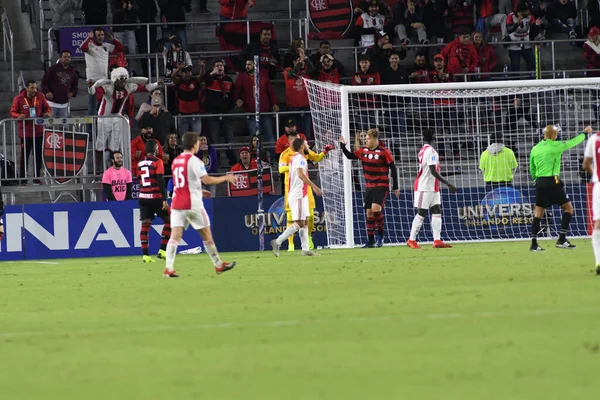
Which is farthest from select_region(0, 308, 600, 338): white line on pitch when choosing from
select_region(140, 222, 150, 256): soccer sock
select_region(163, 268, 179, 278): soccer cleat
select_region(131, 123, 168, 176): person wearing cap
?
select_region(131, 123, 168, 176): person wearing cap

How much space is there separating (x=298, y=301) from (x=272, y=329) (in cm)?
213

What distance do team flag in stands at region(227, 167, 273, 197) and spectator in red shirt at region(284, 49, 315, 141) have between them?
228 centimetres

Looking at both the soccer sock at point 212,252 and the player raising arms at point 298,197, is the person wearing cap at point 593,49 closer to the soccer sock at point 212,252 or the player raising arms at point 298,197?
the player raising arms at point 298,197

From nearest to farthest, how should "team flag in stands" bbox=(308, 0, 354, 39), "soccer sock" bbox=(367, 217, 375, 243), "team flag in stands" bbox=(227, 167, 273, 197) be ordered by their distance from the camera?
1. "soccer sock" bbox=(367, 217, 375, 243)
2. "team flag in stands" bbox=(227, 167, 273, 197)
3. "team flag in stands" bbox=(308, 0, 354, 39)

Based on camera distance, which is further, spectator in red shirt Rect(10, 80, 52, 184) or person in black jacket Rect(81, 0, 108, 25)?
person in black jacket Rect(81, 0, 108, 25)

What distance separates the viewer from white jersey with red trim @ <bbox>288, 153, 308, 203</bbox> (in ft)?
62.7

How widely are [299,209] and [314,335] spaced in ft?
37.1

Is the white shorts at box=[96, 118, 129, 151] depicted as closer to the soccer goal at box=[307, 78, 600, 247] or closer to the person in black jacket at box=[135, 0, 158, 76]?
the soccer goal at box=[307, 78, 600, 247]

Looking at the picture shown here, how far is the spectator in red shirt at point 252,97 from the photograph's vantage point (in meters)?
26.1

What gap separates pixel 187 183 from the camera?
46.8 ft

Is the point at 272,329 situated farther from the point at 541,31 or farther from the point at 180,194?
the point at 541,31

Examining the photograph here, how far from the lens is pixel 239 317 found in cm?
927

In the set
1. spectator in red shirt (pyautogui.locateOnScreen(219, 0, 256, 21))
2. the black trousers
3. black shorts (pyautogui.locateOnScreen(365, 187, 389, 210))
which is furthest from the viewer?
spectator in red shirt (pyautogui.locateOnScreen(219, 0, 256, 21))

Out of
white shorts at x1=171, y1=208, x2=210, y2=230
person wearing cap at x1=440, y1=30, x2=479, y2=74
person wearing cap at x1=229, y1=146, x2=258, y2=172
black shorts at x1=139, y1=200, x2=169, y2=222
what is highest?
person wearing cap at x1=440, y1=30, x2=479, y2=74
